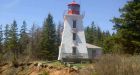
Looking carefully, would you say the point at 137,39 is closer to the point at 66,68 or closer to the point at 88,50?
the point at 66,68

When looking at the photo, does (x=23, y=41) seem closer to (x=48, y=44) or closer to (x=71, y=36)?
(x=48, y=44)

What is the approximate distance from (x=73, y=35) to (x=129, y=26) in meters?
17.1

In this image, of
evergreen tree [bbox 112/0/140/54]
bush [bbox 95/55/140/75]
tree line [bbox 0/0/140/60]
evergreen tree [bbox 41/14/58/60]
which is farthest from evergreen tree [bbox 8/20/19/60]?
bush [bbox 95/55/140/75]

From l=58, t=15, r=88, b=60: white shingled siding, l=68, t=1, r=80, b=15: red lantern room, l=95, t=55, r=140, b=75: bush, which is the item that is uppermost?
l=68, t=1, r=80, b=15: red lantern room

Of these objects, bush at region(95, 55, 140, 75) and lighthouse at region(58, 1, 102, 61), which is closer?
bush at region(95, 55, 140, 75)

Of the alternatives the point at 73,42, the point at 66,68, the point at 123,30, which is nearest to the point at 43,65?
the point at 66,68

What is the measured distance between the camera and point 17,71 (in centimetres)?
3050

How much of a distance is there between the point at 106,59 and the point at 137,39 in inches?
653

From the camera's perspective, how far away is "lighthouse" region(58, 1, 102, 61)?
4475cm

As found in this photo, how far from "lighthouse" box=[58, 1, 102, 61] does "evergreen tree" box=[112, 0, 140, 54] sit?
15.8 metres

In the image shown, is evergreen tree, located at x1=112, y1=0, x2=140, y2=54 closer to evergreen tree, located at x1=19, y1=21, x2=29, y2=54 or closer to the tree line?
the tree line

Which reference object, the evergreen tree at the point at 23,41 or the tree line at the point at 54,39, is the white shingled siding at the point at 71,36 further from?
the evergreen tree at the point at 23,41

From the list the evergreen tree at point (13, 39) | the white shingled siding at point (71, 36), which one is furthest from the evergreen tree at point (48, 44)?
the white shingled siding at point (71, 36)

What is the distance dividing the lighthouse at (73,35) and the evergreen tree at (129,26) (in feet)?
51.7
